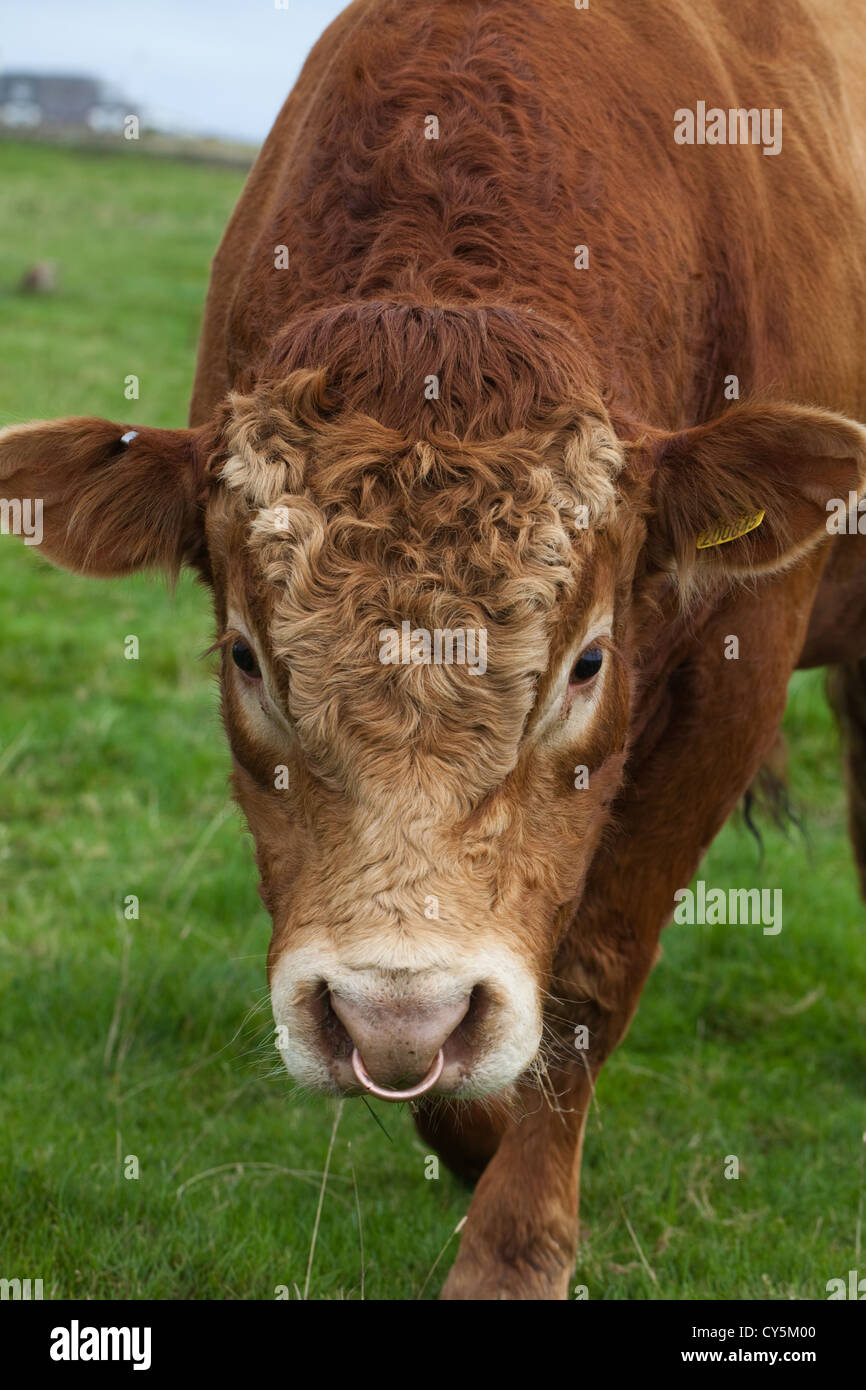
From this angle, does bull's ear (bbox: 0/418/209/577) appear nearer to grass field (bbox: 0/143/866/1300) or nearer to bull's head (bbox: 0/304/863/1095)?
bull's head (bbox: 0/304/863/1095)

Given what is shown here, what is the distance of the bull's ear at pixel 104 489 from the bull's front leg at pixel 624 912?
1.26m

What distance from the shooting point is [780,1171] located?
462cm

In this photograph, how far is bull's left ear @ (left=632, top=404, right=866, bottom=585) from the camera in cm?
314

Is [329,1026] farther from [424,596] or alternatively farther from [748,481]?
[748,481]

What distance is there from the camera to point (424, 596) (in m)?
2.71

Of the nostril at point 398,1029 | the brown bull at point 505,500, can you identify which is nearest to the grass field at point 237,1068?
the brown bull at point 505,500

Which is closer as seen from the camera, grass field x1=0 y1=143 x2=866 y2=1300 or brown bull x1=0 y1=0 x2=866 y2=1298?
Result: brown bull x1=0 y1=0 x2=866 y2=1298

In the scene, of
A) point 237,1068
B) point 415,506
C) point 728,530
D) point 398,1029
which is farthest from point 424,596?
point 237,1068

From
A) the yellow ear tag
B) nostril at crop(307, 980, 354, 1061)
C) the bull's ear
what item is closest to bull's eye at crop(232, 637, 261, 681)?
the bull's ear

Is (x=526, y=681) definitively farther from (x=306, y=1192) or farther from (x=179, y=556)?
(x=306, y=1192)

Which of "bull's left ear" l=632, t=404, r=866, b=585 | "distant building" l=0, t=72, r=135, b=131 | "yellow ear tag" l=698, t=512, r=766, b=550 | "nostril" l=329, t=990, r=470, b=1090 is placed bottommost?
"nostril" l=329, t=990, r=470, b=1090

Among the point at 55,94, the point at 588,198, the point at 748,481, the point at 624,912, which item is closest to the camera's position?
the point at 748,481

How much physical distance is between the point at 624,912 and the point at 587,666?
1.15 meters

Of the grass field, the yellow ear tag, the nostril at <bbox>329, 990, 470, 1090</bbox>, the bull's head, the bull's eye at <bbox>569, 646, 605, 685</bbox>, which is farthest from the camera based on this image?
the grass field
